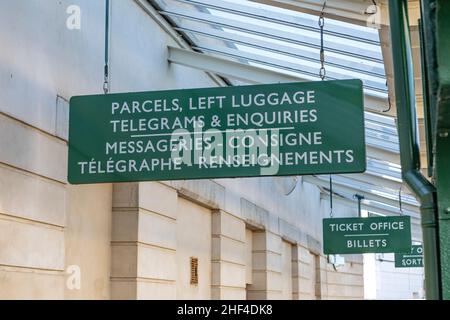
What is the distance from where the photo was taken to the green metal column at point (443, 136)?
166 centimetres

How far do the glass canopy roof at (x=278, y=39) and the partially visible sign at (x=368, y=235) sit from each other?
5.48 ft

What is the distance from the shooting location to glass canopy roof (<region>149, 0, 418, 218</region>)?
814 centimetres

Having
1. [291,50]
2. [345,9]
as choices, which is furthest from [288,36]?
[345,9]

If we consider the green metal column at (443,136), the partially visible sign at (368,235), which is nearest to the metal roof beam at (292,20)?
the partially visible sign at (368,235)

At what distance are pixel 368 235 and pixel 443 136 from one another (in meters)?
9.51

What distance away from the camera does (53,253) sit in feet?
19.7

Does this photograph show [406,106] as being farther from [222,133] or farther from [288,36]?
[288,36]

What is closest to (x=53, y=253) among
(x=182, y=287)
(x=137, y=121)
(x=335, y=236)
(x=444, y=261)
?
(x=137, y=121)

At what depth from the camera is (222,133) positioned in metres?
4.60

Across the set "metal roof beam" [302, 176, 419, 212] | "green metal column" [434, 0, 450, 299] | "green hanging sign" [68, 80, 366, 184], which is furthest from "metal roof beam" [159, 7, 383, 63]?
"metal roof beam" [302, 176, 419, 212]

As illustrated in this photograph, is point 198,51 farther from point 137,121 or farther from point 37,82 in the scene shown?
point 137,121

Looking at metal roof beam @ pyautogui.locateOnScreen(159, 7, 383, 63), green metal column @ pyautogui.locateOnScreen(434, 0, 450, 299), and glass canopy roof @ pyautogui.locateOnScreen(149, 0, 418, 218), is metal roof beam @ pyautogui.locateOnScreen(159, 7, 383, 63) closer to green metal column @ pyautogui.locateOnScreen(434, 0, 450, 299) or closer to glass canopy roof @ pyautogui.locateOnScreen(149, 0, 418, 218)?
glass canopy roof @ pyautogui.locateOnScreen(149, 0, 418, 218)

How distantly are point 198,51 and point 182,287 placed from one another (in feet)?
11.6

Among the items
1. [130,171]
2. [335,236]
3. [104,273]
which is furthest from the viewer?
[335,236]
